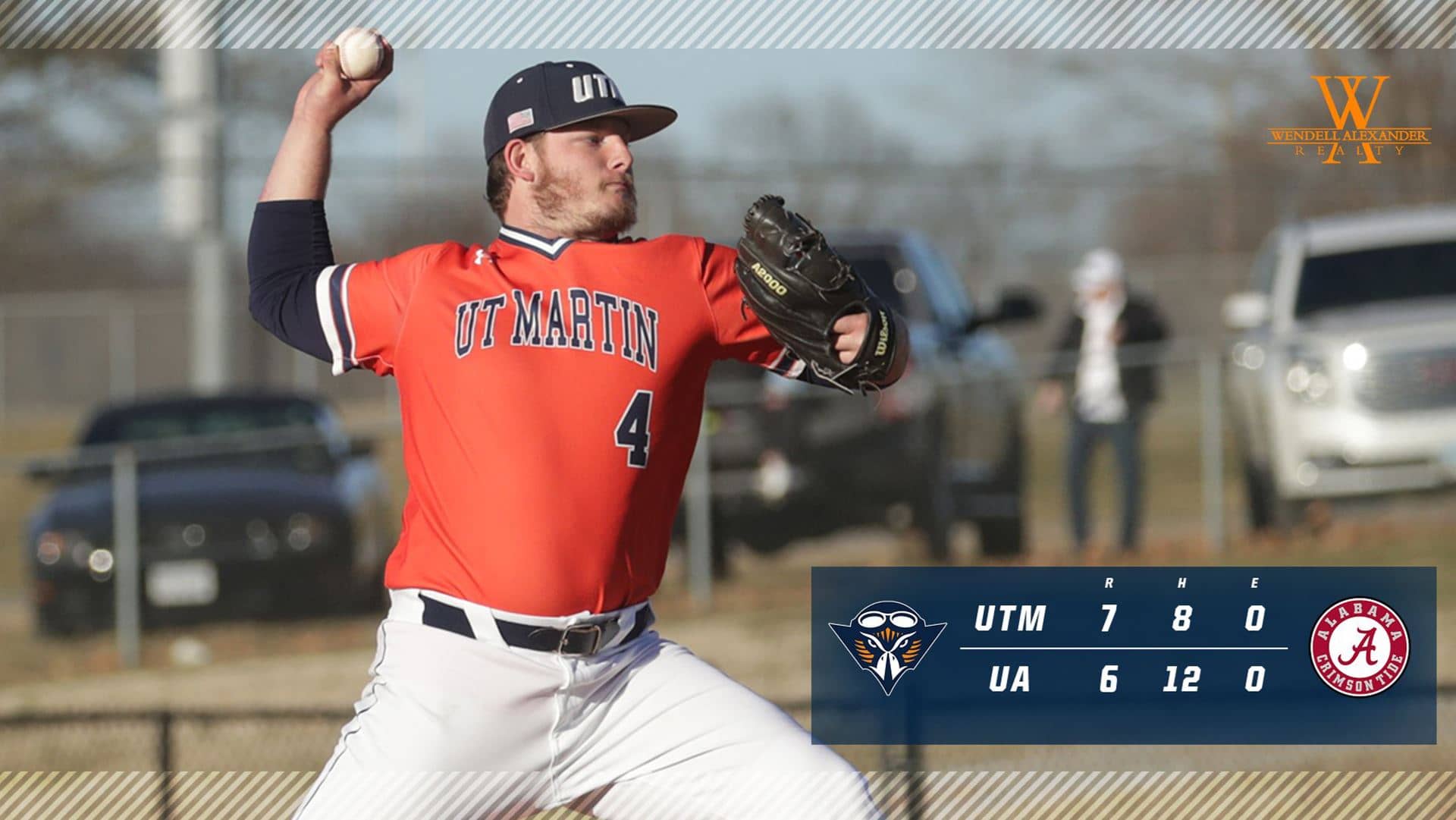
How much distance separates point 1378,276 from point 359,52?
1012 cm

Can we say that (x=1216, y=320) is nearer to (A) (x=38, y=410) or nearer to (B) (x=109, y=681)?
(A) (x=38, y=410)

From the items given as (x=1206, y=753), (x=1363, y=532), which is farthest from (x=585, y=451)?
(x=1363, y=532)

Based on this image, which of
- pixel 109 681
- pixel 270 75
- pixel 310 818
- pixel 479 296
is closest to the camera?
pixel 310 818

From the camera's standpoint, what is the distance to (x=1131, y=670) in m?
6.94

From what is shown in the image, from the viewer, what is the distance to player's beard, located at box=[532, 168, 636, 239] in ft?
→ 12.1

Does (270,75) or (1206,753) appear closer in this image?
(1206,753)

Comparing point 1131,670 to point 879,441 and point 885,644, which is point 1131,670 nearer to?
point 885,644

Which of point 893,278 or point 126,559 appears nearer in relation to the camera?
point 126,559

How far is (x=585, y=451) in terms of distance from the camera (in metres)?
3.52

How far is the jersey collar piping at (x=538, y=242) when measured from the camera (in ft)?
12.1

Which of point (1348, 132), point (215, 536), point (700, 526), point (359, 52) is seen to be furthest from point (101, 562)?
point (359, 52)

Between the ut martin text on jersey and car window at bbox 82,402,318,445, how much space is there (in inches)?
356

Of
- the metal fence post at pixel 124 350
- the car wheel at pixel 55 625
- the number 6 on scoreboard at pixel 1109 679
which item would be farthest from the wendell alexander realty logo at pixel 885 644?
the metal fence post at pixel 124 350

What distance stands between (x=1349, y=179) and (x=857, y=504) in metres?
16.8
